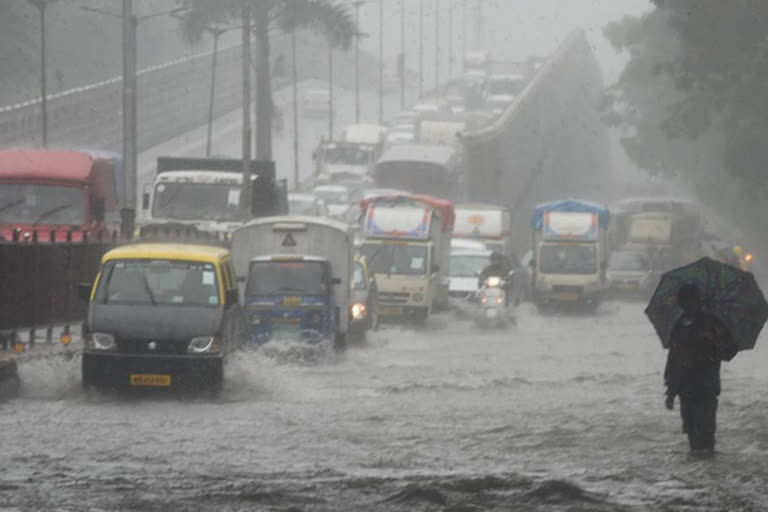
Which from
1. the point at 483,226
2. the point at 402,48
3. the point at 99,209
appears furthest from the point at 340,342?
the point at 402,48

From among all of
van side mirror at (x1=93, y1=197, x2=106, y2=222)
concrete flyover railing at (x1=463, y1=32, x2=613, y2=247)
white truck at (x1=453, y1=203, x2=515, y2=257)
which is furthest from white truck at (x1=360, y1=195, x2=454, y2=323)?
concrete flyover railing at (x1=463, y1=32, x2=613, y2=247)

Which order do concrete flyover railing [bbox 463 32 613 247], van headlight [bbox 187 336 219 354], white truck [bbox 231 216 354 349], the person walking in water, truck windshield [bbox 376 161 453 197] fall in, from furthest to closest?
1. concrete flyover railing [bbox 463 32 613 247]
2. truck windshield [bbox 376 161 453 197]
3. white truck [bbox 231 216 354 349]
4. van headlight [bbox 187 336 219 354]
5. the person walking in water

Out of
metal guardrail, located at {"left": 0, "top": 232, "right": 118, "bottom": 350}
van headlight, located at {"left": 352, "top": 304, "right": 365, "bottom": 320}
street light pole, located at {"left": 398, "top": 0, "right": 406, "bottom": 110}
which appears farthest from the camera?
street light pole, located at {"left": 398, "top": 0, "right": 406, "bottom": 110}

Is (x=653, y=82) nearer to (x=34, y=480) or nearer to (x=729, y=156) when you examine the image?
(x=729, y=156)

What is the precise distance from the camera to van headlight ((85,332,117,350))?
76.0 ft

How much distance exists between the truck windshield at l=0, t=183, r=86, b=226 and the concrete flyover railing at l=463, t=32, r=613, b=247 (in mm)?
37951

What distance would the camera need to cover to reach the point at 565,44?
343 feet

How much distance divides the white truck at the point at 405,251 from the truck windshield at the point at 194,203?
479 cm

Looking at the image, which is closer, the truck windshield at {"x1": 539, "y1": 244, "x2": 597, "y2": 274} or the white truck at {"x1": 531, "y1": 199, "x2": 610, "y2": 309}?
the white truck at {"x1": 531, "y1": 199, "x2": 610, "y2": 309}

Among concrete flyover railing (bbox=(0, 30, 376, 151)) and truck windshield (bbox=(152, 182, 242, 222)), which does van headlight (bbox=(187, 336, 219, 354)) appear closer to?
truck windshield (bbox=(152, 182, 242, 222))

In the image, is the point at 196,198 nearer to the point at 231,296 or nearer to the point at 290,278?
the point at 290,278

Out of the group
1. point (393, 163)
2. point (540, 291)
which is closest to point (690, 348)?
point (540, 291)

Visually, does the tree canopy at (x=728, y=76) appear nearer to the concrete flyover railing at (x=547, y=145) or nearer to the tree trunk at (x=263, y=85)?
the concrete flyover railing at (x=547, y=145)

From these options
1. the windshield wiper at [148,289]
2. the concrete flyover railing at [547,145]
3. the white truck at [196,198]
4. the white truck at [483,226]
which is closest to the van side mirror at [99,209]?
the white truck at [196,198]
